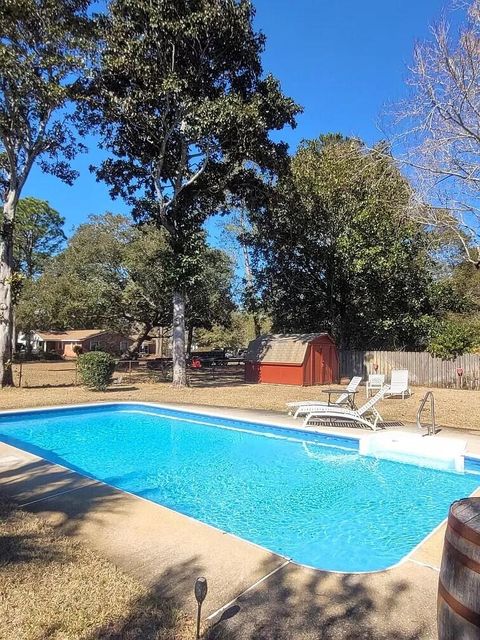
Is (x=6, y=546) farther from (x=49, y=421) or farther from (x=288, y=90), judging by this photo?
(x=288, y=90)

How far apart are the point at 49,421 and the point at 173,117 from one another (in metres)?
11.9

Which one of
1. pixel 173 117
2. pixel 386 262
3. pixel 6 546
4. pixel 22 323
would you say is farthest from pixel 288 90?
pixel 22 323

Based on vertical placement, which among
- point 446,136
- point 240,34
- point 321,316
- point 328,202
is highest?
point 240,34

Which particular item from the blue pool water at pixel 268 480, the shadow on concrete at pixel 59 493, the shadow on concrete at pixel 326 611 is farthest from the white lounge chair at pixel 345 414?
the shadow on concrete at pixel 326 611

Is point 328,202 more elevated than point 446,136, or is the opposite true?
point 328,202

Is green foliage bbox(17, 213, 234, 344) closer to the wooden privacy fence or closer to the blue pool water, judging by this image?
the wooden privacy fence

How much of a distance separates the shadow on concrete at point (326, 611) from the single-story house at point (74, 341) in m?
52.3

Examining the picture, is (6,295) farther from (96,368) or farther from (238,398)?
(238,398)

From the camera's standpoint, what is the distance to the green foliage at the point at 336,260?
23.4m

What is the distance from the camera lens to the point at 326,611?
317cm

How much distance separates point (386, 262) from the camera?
2316cm

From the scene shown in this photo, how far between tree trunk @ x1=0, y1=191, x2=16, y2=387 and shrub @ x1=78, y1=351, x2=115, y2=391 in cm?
266

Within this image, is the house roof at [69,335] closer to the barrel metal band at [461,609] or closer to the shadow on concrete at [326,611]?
the shadow on concrete at [326,611]

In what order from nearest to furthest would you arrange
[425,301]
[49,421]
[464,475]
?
[464,475], [49,421], [425,301]
